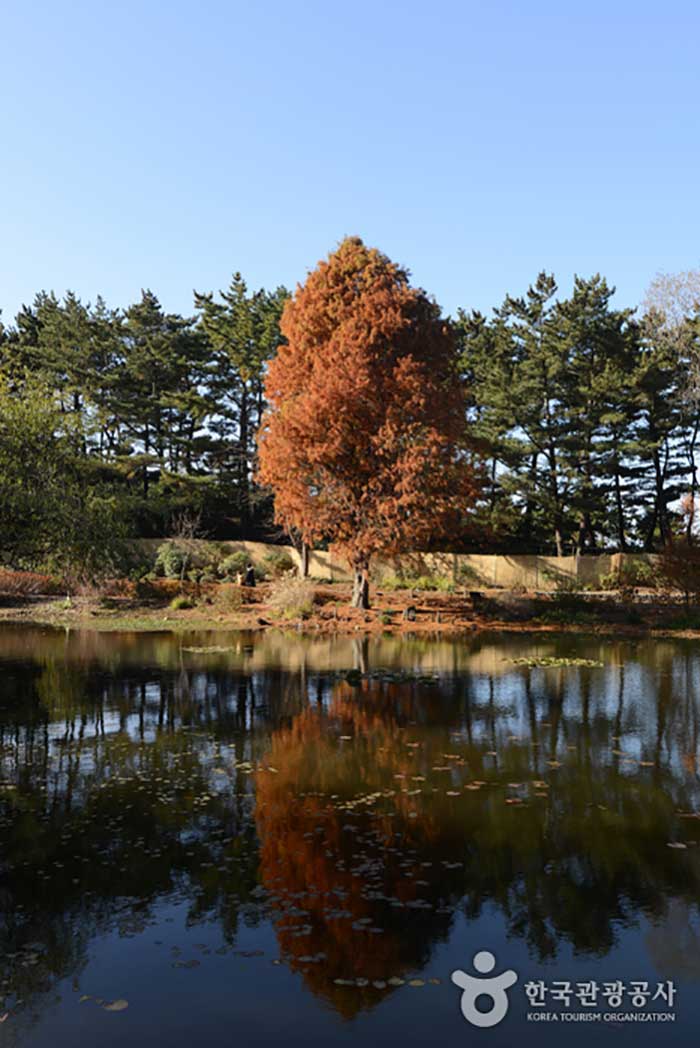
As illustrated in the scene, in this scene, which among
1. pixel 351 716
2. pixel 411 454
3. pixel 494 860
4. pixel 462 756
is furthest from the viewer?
pixel 411 454

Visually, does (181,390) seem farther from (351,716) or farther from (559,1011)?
(559,1011)

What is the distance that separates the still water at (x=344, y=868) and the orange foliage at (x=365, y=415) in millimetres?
15702

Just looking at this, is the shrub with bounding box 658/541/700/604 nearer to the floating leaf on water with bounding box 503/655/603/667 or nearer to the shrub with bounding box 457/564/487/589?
the floating leaf on water with bounding box 503/655/603/667

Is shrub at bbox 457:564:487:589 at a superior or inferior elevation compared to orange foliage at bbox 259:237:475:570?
inferior

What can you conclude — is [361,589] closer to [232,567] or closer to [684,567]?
[232,567]

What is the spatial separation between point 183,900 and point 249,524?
1939 inches

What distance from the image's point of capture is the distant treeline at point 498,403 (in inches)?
1868

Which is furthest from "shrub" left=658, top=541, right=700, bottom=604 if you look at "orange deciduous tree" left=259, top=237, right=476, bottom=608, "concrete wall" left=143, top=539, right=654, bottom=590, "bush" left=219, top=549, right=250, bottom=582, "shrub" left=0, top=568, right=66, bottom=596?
"shrub" left=0, top=568, right=66, bottom=596

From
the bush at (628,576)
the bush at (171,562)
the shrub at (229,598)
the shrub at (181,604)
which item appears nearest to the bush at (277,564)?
the bush at (171,562)

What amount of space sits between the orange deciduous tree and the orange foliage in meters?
0.04

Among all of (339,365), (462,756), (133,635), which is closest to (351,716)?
(462,756)

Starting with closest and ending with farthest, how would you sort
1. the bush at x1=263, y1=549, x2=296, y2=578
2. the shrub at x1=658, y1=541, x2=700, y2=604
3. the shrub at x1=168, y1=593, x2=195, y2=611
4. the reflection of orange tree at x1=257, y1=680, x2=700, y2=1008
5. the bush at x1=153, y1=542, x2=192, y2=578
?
the reflection of orange tree at x1=257, y1=680, x2=700, y2=1008
the shrub at x1=658, y1=541, x2=700, y2=604
the shrub at x1=168, y1=593, x2=195, y2=611
the bush at x1=153, y1=542, x2=192, y2=578
the bush at x1=263, y1=549, x2=296, y2=578

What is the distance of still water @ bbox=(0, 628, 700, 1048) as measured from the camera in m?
5.26

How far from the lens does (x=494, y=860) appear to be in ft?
25.0
